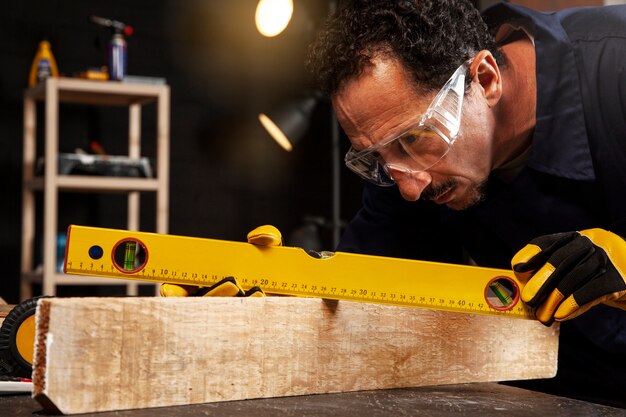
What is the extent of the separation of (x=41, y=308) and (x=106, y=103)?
135 inches

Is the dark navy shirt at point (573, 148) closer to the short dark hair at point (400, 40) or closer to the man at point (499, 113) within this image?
the man at point (499, 113)

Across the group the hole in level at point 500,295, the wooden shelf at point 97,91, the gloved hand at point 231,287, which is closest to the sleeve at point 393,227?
the hole in level at point 500,295

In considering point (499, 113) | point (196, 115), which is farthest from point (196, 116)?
point (499, 113)

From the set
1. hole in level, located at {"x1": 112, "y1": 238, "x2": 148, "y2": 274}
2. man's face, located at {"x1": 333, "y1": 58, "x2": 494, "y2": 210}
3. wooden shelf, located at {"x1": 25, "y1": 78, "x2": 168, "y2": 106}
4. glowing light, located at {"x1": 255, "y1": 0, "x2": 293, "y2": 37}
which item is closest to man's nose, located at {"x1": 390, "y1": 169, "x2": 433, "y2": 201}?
man's face, located at {"x1": 333, "y1": 58, "x2": 494, "y2": 210}

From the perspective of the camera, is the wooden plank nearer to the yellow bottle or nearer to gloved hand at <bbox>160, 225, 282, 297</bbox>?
gloved hand at <bbox>160, 225, 282, 297</bbox>

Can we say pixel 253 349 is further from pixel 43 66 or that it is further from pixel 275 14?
pixel 43 66

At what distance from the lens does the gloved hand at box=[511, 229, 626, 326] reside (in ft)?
4.36

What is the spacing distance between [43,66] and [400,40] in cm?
291

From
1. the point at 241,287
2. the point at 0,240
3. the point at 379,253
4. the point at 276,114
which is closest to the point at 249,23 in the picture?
the point at 276,114

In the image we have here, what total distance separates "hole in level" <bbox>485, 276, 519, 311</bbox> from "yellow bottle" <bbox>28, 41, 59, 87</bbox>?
3.15 metres

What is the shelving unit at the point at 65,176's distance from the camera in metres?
3.74

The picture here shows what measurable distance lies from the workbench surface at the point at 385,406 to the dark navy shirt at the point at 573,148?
1.85 feet

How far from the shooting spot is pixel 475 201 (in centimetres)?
177

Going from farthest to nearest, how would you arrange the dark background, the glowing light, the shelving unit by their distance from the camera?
the dark background
the glowing light
the shelving unit
